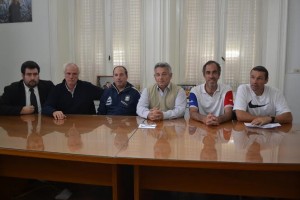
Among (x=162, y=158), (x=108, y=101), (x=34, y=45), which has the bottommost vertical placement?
(x=162, y=158)

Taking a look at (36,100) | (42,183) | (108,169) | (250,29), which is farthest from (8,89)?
(250,29)

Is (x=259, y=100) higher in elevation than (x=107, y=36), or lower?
lower

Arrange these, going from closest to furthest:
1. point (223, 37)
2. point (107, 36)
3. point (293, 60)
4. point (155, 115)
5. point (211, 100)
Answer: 1. point (155, 115)
2. point (211, 100)
3. point (293, 60)
4. point (223, 37)
5. point (107, 36)

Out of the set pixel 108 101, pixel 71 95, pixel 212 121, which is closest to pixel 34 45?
pixel 71 95

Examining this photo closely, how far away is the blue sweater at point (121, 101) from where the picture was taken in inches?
109

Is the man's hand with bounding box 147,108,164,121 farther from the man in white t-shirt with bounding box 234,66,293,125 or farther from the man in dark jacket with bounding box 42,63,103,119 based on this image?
the man in dark jacket with bounding box 42,63,103,119

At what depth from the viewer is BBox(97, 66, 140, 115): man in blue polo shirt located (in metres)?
2.77

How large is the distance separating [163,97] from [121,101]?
0.47m

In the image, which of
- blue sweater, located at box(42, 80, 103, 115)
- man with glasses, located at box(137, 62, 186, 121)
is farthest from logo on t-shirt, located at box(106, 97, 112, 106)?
man with glasses, located at box(137, 62, 186, 121)

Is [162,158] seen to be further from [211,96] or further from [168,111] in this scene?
[211,96]

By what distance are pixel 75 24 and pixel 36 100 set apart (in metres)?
2.10

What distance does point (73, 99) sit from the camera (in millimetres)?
2814

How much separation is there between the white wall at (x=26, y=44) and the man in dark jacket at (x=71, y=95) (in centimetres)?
186

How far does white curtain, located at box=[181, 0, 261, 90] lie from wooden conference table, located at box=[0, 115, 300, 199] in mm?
2166
